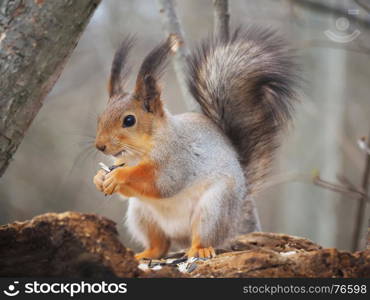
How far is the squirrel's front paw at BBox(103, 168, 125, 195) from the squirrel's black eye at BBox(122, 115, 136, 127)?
0.22 meters

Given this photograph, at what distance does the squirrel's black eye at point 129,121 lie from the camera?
271 centimetres

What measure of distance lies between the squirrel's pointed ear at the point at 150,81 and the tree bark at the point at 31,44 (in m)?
0.79

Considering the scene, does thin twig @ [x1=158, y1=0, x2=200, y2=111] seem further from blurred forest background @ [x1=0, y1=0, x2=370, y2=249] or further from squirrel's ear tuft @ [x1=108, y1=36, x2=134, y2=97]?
blurred forest background @ [x1=0, y1=0, x2=370, y2=249]

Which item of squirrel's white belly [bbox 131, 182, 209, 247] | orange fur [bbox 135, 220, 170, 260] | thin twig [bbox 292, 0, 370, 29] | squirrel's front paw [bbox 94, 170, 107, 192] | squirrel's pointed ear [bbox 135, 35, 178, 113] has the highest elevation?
thin twig [bbox 292, 0, 370, 29]

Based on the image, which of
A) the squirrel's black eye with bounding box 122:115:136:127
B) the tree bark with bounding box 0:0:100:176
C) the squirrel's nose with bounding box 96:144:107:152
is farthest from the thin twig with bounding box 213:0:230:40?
the tree bark with bounding box 0:0:100:176

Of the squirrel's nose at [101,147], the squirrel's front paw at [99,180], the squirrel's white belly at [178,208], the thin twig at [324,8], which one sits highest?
the thin twig at [324,8]

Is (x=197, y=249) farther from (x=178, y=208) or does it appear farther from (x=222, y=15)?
(x=222, y=15)

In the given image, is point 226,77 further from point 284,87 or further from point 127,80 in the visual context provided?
point 127,80

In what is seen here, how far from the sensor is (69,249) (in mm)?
1775

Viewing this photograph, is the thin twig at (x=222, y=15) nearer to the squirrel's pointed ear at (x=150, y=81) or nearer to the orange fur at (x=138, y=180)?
the squirrel's pointed ear at (x=150, y=81)

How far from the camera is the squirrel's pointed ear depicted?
2.72 metres

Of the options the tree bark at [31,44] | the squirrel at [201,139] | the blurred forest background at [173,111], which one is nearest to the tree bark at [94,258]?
the tree bark at [31,44]

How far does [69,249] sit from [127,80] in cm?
140

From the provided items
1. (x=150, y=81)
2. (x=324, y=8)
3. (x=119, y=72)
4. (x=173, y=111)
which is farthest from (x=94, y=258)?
(x=173, y=111)
